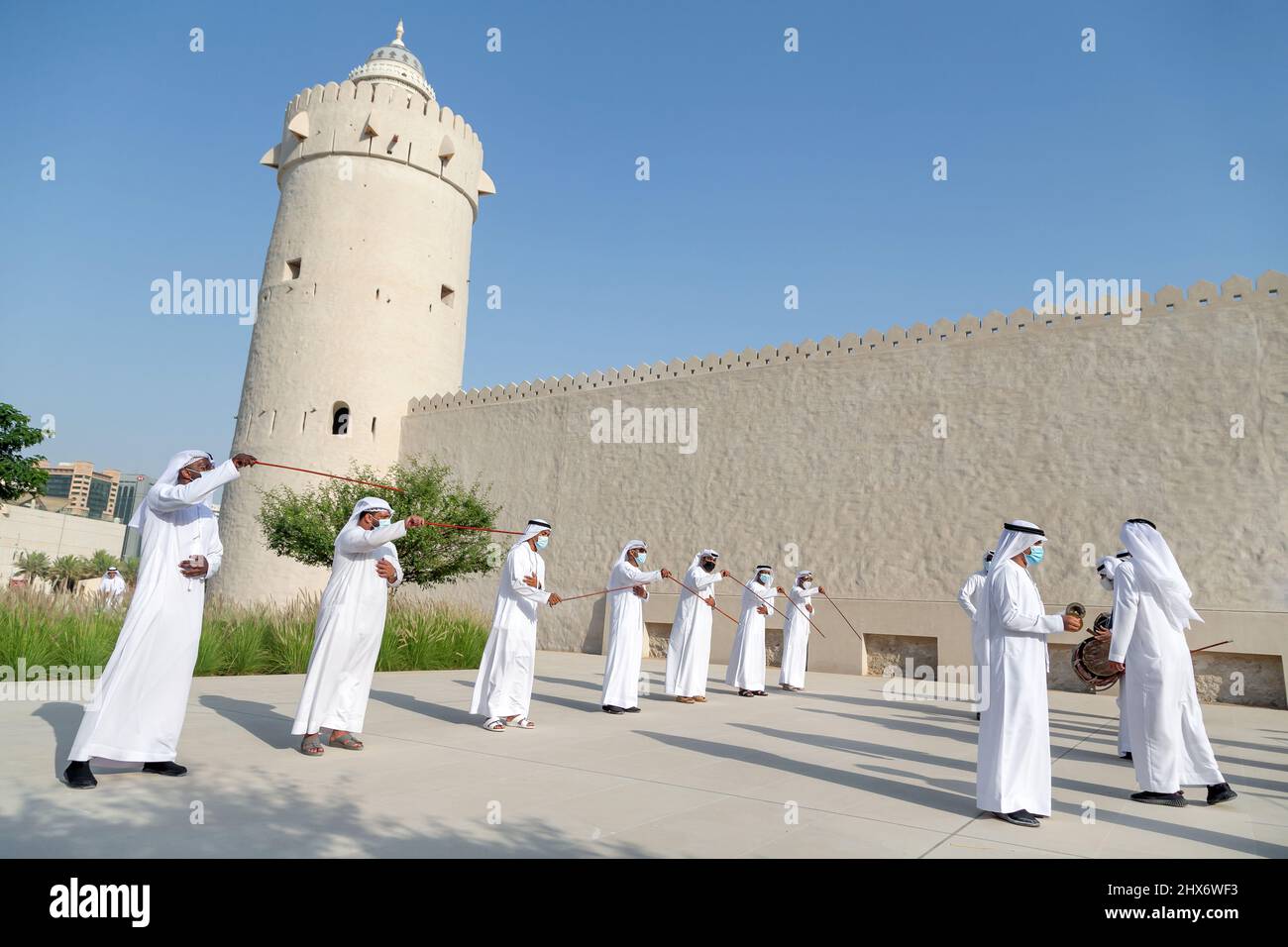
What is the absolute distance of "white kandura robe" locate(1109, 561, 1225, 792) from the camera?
16.9 ft

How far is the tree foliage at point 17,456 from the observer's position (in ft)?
70.7

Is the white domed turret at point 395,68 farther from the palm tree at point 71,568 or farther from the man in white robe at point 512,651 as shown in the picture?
the palm tree at point 71,568

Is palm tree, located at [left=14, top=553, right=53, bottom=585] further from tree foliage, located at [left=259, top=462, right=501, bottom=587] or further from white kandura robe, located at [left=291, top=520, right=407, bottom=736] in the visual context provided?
white kandura robe, located at [left=291, top=520, right=407, bottom=736]

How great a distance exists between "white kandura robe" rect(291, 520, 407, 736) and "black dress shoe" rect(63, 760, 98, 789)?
54.2 inches

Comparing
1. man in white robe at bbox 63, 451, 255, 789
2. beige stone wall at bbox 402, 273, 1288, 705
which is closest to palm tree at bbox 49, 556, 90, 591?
beige stone wall at bbox 402, 273, 1288, 705

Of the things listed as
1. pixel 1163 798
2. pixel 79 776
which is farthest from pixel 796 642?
pixel 79 776

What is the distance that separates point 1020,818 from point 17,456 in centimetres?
2568

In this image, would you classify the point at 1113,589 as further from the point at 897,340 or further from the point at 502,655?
the point at 897,340

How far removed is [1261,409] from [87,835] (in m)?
15.0

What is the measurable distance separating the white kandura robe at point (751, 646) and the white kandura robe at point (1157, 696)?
235 inches

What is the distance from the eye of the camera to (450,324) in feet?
80.7

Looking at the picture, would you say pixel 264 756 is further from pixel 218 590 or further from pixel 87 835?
pixel 218 590

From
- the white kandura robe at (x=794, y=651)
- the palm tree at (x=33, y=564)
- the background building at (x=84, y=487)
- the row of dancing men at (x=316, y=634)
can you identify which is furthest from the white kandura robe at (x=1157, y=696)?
the background building at (x=84, y=487)
